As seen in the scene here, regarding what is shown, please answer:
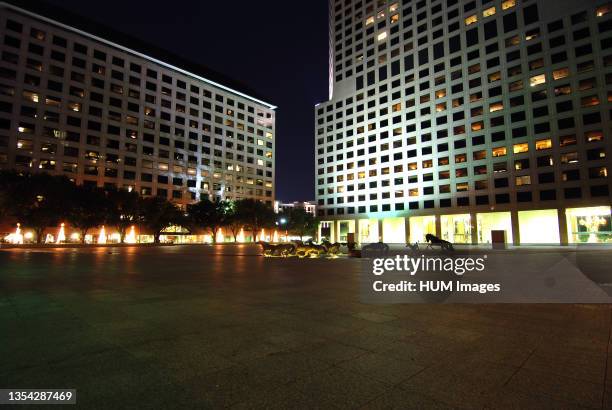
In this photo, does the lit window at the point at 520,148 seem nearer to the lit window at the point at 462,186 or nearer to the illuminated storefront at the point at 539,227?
the lit window at the point at 462,186

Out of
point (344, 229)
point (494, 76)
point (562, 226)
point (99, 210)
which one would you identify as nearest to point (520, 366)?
point (99, 210)

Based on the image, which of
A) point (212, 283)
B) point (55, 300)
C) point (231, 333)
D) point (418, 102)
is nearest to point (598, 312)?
point (231, 333)

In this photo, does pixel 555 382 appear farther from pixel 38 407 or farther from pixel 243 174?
pixel 243 174

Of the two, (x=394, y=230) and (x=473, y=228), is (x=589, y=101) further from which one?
(x=394, y=230)

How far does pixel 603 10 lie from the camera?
1969 inches

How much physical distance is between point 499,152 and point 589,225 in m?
17.5

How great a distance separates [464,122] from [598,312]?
209ft

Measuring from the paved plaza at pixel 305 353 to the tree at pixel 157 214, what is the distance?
5361 cm

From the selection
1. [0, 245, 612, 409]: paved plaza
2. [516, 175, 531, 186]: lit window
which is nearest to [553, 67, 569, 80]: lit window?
[516, 175, 531, 186]: lit window

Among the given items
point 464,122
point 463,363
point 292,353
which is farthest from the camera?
point 464,122

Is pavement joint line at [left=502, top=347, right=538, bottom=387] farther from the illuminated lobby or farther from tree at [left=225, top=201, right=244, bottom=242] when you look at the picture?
tree at [left=225, top=201, right=244, bottom=242]

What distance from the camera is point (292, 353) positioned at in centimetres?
417

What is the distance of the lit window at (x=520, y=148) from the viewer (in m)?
54.9

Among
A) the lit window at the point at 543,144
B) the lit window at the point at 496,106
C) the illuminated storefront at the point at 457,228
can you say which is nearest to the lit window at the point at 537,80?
the lit window at the point at 496,106
